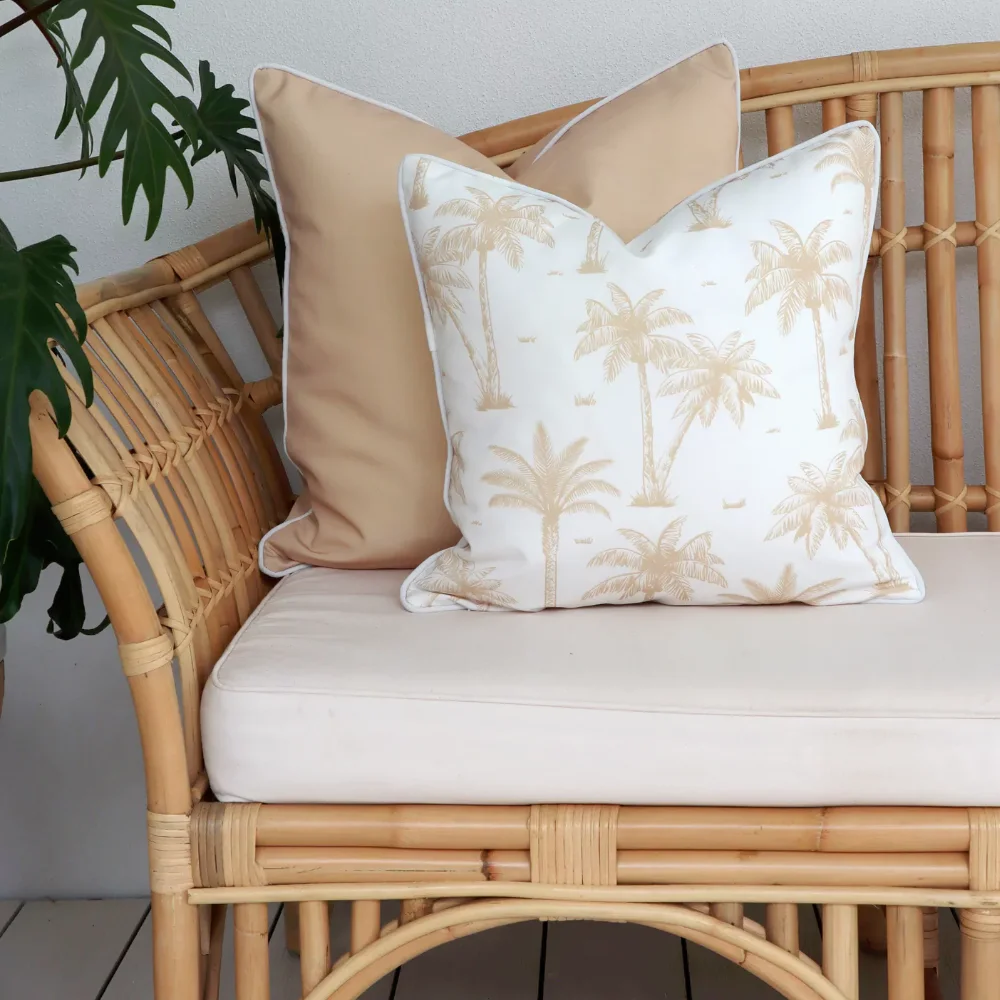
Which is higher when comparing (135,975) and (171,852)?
(171,852)

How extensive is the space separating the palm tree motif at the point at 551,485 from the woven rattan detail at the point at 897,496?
51 centimetres

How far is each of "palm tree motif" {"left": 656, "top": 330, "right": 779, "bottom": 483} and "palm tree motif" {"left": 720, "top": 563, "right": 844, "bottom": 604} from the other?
0.12m

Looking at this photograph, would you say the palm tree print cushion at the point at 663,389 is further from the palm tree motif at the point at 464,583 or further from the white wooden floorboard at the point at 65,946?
the white wooden floorboard at the point at 65,946

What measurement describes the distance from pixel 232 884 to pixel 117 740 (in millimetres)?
719

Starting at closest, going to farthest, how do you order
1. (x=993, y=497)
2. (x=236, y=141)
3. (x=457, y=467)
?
(x=457, y=467)
(x=236, y=141)
(x=993, y=497)

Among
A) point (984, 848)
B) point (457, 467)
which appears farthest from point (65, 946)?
point (984, 848)

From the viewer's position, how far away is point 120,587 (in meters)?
0.81

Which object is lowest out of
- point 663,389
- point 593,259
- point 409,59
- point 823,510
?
point 823,510

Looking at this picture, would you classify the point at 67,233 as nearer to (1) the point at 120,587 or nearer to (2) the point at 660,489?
(1) the point at 120,587

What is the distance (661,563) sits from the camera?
89 centimetres

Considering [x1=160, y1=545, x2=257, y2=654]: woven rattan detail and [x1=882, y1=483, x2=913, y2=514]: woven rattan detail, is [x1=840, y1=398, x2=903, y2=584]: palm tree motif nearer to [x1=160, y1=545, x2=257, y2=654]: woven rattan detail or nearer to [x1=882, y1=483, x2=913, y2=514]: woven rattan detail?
[x1=882, y1=483, x2=913, y2=514]: woven rattan detail

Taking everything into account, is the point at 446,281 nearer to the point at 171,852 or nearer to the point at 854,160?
the point at 854,160

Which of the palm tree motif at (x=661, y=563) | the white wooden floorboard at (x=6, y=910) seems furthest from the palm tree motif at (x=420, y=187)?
the white wooden floorboard at (x=6, y=910)

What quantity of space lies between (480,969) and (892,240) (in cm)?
94
